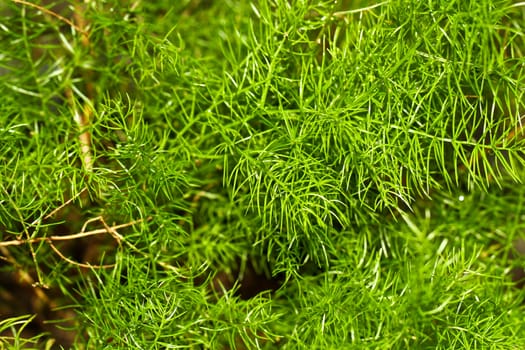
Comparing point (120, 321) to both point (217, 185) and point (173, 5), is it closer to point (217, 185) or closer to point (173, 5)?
point (217, 185)

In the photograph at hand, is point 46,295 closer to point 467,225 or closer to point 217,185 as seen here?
point 217,185

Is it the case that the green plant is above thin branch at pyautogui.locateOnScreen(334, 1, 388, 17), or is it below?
below

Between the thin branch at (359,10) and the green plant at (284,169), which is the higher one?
the thin branch at (359,10)

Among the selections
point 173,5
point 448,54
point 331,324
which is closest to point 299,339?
point 331,324

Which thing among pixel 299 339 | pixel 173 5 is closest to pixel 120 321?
pixel 299 339

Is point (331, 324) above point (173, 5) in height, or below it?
below

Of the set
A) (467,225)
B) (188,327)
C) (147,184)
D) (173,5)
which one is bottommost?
(467,225)

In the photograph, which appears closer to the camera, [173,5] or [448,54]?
[448,54]
